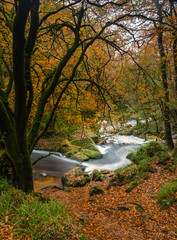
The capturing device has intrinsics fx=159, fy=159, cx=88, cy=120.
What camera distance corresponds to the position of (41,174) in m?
9.91

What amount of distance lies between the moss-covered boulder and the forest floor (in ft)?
19.2

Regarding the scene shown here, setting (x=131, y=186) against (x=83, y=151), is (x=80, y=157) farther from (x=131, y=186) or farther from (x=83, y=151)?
(x=131, y=186)

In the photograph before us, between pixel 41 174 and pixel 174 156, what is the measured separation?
7633mm

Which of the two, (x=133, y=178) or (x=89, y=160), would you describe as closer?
(x=133, y=178)

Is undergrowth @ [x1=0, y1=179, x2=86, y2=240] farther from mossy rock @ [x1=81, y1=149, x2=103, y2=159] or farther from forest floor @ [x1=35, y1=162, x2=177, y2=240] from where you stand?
mossy rock @ [x1=81, y1=149, x2=103, y2=159]

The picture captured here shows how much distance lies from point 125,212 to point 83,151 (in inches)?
381

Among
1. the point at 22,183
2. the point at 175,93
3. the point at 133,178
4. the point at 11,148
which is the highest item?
the point at 175,93

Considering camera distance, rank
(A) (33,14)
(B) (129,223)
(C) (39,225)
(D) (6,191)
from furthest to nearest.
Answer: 1. (B) (129,223)
2. (A) (33,14)
3. (D) (6,191)
4. (C) (39,225)

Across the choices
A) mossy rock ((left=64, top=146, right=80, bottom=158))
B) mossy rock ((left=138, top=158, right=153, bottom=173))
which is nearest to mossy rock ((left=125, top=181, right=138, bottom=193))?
mossy rock ((left=138, top=158, right=153, bottom=173))

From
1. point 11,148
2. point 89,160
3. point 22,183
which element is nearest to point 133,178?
point 22,183

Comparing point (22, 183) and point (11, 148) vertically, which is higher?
point (11, 148)

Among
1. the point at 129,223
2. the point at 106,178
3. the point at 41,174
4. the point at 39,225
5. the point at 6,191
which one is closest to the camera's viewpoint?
the point at 39,225

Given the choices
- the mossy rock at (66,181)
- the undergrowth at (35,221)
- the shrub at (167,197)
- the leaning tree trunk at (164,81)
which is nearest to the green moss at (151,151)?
the leaning tree trunk at (164,81)

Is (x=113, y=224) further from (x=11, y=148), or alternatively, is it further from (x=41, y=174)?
(x=41, y=174)
